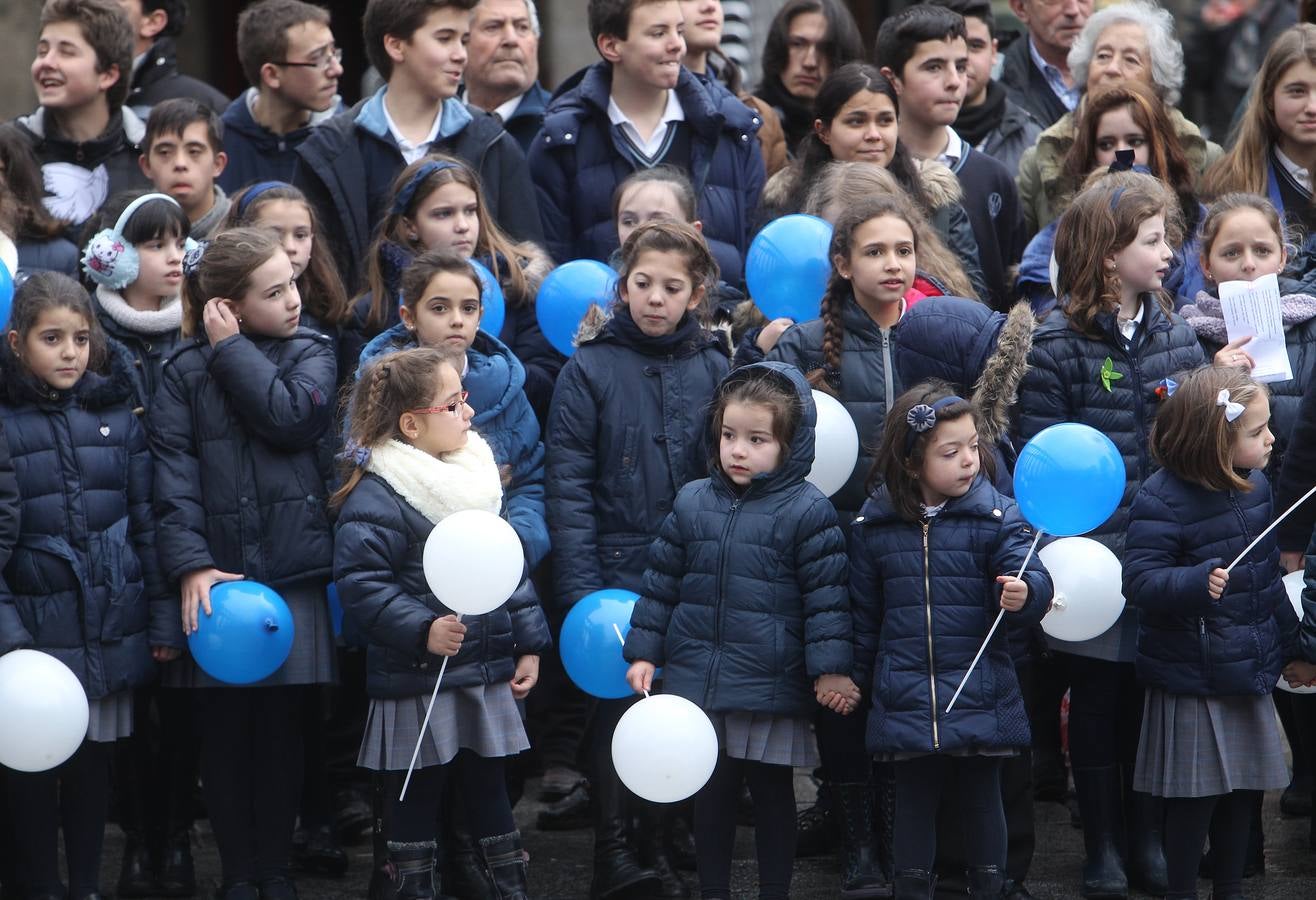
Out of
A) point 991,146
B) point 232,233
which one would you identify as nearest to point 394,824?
point 232,233

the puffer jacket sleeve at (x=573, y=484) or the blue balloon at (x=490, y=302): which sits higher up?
the blue balloon at (x=490, y=302)

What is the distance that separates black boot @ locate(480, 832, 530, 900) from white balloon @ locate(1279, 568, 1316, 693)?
2165mm

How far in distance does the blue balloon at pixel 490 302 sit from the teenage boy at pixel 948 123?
1.67m

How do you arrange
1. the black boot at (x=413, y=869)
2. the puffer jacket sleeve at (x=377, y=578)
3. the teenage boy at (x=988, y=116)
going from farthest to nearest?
the teenage boy at (x=988, y=116) → the black boot at (x=413, y=869) → the puffer jacket sleeve at (x=377, y=578)

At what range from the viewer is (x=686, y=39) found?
758 centimetres

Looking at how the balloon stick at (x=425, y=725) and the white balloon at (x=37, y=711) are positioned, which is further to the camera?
the balloon stick at (x=425, y=725)

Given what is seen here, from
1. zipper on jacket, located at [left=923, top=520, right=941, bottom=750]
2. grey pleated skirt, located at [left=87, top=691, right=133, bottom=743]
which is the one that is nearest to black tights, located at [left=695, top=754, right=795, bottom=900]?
zipper on jacket, located at [left=923, top=520, right=941, bottom=750]

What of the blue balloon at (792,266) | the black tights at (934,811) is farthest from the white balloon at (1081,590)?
the blue balloon at (792,266)

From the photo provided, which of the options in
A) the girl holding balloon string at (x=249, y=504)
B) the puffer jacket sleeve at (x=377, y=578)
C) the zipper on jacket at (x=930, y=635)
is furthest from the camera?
the girl holding balloon string at (x=249, y=504)

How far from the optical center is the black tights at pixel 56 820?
18.2 feet

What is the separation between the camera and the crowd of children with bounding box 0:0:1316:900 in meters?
5.29

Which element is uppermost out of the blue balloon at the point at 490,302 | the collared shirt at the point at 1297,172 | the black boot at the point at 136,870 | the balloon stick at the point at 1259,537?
the collared shirt at the point at 1297,172

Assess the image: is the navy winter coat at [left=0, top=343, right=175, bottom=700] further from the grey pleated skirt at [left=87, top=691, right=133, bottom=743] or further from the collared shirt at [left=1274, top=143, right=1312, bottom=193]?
the collared shirt at [left=1274, top=143, right=1312, bottom=193]

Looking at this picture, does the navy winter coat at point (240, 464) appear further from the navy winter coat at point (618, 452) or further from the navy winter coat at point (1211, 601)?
the navy winter coat at point (1211, 601)
